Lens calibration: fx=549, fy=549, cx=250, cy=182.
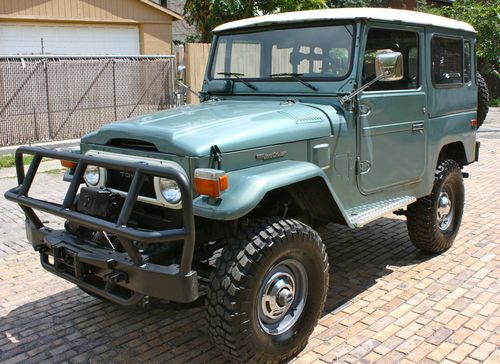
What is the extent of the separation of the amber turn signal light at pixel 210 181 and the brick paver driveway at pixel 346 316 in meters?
0.84

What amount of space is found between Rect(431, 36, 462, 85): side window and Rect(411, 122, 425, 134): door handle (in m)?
0.44

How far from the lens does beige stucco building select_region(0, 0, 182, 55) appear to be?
16906 mm

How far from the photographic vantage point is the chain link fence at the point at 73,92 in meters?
11.0

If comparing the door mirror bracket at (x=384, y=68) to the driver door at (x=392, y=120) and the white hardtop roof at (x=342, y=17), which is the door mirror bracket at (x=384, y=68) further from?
the white hardtop roof at (x=342, y=17)

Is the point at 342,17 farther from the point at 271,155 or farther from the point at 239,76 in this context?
the point at 271,155

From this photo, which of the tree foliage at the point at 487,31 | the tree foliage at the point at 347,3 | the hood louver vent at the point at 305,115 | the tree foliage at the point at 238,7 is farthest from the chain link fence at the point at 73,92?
the tree foliage at the point at 487,31

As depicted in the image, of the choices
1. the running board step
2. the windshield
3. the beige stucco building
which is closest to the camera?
the running board step

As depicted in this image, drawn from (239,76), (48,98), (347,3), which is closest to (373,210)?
(239,76)

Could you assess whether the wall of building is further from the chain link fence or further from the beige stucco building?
the chain link fence

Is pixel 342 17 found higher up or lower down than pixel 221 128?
higher up

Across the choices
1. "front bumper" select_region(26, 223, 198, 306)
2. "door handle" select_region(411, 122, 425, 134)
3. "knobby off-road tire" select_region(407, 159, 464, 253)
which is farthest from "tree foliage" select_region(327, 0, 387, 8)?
"front bumper" select_region(26, 223, 198, 306)

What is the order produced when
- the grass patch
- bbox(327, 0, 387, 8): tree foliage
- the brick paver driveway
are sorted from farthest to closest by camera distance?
bbox(327, 0, 387, 8): tree foliage → the grass patch → the brick paver driveway

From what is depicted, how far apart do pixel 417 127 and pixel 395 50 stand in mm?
687

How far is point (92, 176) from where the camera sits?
12.2 feet
